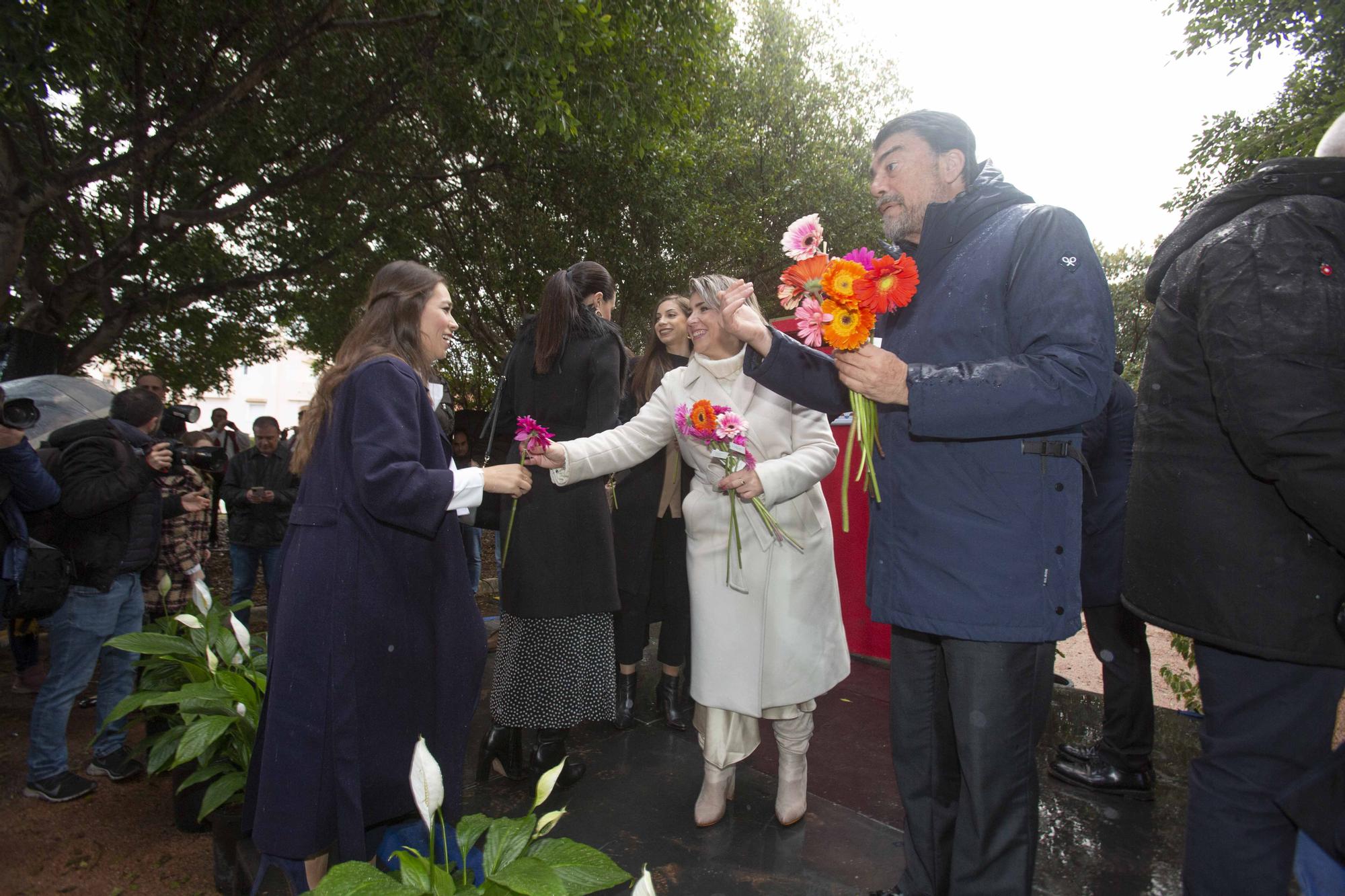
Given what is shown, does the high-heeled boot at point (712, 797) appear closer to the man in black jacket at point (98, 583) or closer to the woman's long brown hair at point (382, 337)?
the woman's long brown hair at point (382, 337)

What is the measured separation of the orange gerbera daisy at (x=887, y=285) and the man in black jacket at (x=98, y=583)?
3.68 metres

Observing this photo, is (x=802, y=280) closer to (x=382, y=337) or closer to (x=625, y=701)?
(x=382, y=337)

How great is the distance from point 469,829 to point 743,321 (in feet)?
5.07

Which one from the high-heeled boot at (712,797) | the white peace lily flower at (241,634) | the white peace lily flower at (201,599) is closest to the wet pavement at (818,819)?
the high-heeled boot at (712,797)

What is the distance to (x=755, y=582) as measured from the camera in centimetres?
292

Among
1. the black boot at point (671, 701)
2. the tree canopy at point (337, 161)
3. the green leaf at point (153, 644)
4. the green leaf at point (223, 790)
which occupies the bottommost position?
the black boot at point (671, 701)

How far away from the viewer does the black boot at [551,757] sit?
10.9ft

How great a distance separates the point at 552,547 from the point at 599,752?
3.67ft

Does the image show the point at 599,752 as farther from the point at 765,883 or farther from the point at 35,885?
the point at 35,885

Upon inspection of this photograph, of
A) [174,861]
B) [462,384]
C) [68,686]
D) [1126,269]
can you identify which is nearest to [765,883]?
[174,861]

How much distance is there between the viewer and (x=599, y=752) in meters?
3.71

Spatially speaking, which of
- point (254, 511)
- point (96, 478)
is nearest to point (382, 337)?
point (96, 478)

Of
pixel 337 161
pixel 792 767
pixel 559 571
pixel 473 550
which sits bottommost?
pixel 792 767

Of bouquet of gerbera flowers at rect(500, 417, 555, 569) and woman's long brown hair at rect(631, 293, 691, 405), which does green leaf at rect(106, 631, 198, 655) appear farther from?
woman's long brown hair at rect(631, 293, 691, 405)
